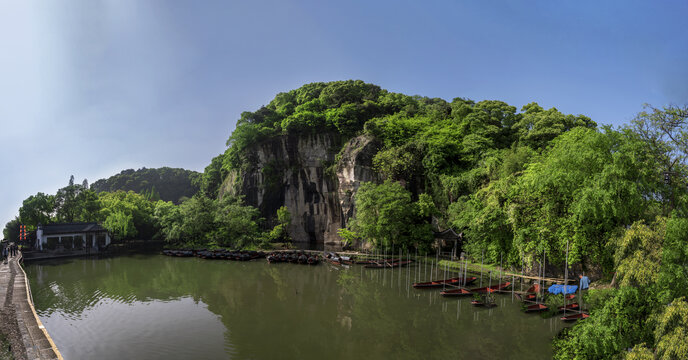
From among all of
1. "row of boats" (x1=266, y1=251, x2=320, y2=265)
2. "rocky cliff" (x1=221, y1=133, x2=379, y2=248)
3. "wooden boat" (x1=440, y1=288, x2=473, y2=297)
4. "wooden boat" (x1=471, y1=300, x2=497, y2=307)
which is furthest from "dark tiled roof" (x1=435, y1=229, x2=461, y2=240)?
"rocky cliff" (x1=221, y1=133, x2=379, y2=248)

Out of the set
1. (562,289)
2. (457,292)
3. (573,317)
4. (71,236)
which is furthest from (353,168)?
(71,236)

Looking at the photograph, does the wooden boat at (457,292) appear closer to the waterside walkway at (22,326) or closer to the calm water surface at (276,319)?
the calm water surface at (276,319)

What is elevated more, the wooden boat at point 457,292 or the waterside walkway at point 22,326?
the wooden boat at point 457,292

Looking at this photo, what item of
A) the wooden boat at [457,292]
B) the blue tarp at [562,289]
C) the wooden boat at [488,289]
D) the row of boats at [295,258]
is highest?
the blue tarp at [562,289]

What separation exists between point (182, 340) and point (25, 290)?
1462 centimetres

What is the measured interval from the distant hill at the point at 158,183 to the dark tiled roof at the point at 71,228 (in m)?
52.0

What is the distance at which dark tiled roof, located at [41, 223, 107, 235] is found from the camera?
3891 centimetres

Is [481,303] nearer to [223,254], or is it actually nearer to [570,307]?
[570,307]

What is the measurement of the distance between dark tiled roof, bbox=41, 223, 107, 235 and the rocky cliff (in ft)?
60.1

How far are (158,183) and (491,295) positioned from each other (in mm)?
99841

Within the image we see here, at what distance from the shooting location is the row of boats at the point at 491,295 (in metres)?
17.0

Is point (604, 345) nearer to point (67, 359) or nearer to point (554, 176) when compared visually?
point (554, 176)

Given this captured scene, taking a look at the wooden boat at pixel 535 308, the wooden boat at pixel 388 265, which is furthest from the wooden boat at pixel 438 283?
the wooden boat at pixel 388 265

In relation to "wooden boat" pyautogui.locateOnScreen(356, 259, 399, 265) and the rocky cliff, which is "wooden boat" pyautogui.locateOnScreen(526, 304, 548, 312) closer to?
"wooden boat" pyautogui.locateOnScreen(356, 259, 399, 265)
